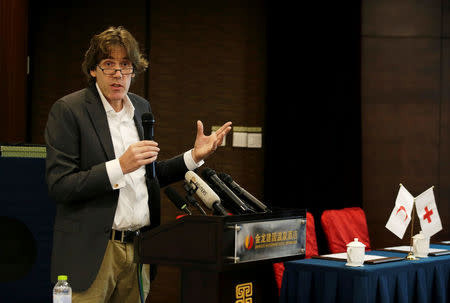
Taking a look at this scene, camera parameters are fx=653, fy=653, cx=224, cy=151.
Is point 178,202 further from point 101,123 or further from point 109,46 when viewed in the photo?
point 109,46

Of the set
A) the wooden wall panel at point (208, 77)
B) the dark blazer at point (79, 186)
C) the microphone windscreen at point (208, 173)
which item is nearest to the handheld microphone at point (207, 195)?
the microphone windscreen at point (208, 173)

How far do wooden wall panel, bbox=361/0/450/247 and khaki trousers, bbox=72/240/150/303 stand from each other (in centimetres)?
350

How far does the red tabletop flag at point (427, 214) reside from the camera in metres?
3.99

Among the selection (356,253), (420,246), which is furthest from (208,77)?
(356,253)

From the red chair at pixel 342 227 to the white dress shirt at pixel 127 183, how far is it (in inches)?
93.2

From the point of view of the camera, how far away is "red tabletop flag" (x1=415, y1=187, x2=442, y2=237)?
3.99 metres

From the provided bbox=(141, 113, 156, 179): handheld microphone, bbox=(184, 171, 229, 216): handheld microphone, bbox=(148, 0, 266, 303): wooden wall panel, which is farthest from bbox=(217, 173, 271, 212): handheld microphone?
bbox=(148, 0, 266, 303): wooden wall panel

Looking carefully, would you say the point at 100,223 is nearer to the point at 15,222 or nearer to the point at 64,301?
the point at 64,301

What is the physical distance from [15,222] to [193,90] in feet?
8.02

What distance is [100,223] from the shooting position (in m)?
2.24

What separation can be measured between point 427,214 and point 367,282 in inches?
41.9

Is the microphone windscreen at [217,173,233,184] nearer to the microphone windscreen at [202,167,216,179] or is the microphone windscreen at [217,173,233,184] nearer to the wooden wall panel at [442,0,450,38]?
the microphone windscreen at [202,167,216,179]

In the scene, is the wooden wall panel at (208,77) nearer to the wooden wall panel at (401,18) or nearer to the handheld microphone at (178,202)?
the wooden wall panel at (401,18)

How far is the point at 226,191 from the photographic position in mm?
2207
